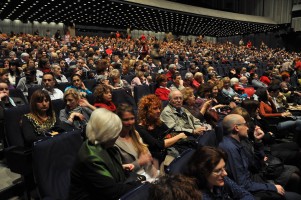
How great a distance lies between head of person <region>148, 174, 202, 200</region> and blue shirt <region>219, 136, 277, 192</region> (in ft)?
3.84

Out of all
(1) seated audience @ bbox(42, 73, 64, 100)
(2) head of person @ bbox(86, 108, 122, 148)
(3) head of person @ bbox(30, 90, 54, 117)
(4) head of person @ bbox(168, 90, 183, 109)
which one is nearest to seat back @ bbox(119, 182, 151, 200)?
(2) head of person @ bbox(86, 108, 122, 148)

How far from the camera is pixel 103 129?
189 centimetres

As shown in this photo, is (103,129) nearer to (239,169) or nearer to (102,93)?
(239,169)

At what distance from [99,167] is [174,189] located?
1.95 feet

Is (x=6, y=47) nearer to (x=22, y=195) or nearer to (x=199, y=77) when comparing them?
(x=199, y=77)

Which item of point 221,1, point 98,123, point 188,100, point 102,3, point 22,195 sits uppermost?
point 221,1

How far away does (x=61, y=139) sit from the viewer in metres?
2.27

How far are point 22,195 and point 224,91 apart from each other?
4.36 m

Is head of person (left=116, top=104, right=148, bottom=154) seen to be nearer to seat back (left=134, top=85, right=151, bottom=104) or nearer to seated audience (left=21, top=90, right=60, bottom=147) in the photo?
seated audience (left=21, top=90, right=60, bottom=147)

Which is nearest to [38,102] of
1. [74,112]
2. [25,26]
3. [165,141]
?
[74,112]

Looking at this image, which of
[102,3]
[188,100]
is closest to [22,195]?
[188,100]

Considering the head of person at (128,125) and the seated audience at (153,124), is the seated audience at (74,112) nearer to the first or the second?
the seated audience at (153,124)

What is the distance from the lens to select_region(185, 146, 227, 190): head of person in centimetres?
191

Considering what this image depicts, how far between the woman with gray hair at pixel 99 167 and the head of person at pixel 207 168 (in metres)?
0.42
